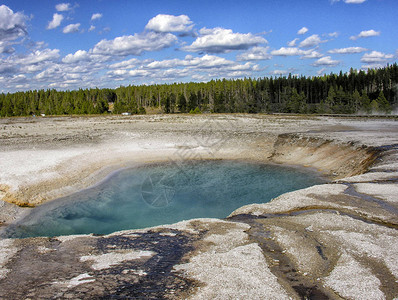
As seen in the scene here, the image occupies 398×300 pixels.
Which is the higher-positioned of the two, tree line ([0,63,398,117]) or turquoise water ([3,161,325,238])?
tree line ([0,63,398,117])

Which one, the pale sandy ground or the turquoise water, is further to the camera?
the turquoise water

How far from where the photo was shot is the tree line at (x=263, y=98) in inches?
3580

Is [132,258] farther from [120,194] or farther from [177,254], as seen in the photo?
[120,194]

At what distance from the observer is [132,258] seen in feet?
30.4

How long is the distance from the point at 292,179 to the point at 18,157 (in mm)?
22750

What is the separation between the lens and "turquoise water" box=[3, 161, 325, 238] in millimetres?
16578

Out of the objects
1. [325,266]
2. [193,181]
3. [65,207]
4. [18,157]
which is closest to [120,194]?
[65,207]

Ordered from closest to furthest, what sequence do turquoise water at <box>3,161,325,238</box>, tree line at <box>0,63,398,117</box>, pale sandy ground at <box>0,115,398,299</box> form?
pale sandy ground at <box>0,115,398,299</box> → turquoise water at <box>3,161,325,238</box> → tree line at <box>0,63,398,117</box>

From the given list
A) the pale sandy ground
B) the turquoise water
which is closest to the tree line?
the turquoise water

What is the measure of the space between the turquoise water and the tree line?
67.7 m

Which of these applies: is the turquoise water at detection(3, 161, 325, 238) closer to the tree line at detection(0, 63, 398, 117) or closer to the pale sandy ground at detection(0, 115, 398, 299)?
the pale sandy ground at detection(0, 115, 398, 299)

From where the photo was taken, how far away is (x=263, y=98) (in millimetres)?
114875

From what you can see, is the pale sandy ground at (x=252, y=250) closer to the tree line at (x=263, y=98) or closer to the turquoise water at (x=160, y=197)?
the turquoise water at (x=160, y=197)

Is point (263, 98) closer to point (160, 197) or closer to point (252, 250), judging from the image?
point (160, 197)
